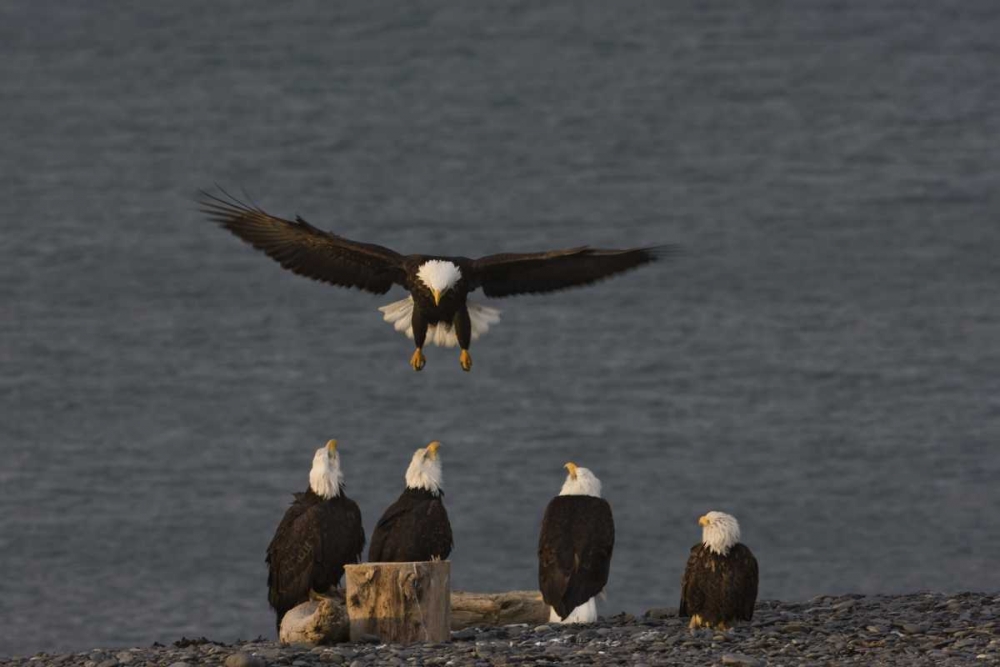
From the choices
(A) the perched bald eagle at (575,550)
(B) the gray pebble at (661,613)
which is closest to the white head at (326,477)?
(A) the perched bald eagle at (575,550)

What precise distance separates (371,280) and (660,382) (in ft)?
Answer: 77.1

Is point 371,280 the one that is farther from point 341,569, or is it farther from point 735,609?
point 735,609

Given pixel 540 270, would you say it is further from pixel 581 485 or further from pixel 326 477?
pixel 326 477

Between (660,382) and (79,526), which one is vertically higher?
(660,382)

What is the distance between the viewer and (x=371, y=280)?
1300cm

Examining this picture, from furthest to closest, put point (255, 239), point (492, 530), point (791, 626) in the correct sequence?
point (492, 530) < point (255, 239) < point (791, 626)

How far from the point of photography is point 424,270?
40.9ft

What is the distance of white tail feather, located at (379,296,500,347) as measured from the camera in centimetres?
1287

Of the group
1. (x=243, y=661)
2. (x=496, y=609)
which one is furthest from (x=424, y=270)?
(x=243, y=661)

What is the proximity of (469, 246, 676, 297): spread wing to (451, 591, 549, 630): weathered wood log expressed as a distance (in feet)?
7.42

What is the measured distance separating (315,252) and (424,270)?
92 centimetres

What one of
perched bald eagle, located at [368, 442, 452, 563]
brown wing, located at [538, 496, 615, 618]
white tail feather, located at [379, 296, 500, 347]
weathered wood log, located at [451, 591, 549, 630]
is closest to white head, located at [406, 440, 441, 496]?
perched bald eagle, located at [368, 442, 452, 563]

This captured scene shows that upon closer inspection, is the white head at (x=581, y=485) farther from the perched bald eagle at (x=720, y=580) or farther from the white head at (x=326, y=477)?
the white head at (x=326, y=477)

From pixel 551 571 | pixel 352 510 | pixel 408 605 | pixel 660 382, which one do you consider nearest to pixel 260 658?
pixel 408 605
